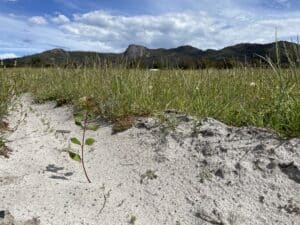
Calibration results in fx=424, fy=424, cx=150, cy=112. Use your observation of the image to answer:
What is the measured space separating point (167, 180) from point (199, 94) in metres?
1.66

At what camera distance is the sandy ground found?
10.1ft

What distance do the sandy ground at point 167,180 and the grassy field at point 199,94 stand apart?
0.26 metres

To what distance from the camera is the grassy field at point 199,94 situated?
3989 millimetres

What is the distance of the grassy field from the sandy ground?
259mm

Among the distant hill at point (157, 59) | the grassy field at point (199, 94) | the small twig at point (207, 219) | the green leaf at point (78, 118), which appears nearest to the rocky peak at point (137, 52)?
the distant hill at point (157, 59)

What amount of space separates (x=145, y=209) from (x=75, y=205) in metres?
0.54

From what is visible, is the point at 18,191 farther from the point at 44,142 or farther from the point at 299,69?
the point at 299,69

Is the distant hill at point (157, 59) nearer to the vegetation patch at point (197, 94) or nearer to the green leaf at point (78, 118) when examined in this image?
the vegetation patch at point (197, 94)

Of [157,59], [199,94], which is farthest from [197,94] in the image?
[157,59]

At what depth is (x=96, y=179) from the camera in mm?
3744

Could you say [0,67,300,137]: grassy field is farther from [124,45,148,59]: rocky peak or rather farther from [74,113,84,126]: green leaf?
[74,113,84,126]: green leaf

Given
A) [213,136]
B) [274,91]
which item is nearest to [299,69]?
[274,91]

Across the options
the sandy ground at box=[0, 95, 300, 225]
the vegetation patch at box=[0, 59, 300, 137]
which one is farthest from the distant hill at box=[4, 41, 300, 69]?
the sandy ground at box=[0, 95, 300, 225]

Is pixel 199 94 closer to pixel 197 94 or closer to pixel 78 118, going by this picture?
pixel 197 94
